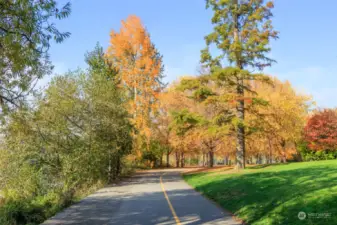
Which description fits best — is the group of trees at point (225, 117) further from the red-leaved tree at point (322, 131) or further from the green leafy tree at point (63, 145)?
the green leafy tree at point (63, 145)

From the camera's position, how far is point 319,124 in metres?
34.2

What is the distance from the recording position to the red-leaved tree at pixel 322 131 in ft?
111

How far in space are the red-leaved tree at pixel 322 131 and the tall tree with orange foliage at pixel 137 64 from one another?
17297 mm

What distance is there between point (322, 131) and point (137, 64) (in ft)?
68.2

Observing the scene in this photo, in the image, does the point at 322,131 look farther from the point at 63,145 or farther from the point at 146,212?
the point at 146,212

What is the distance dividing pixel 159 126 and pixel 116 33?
62.1ft

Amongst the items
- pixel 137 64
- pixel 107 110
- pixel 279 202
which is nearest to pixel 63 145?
pixel 107 110

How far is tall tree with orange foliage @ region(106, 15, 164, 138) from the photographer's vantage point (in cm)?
3578

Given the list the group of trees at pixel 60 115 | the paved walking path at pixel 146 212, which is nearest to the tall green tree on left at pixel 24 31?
the group of trees at pixel 60 115

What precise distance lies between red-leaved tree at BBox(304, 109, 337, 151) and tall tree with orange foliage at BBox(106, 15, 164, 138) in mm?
17297

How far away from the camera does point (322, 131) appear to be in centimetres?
3403

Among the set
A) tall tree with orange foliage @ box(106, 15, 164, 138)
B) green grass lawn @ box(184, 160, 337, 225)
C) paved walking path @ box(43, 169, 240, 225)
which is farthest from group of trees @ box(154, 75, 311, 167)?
paved walking path @ box(43, 169, 240, 225)

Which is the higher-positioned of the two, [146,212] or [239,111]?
[239,111]

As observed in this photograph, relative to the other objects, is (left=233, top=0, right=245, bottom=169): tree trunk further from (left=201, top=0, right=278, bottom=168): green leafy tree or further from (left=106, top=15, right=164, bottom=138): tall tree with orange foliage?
(left=106, top=15, right=164, bottom=138): tall tree with orange foliage
